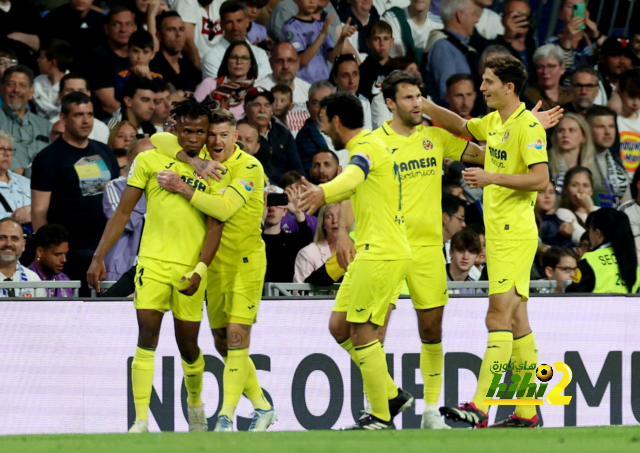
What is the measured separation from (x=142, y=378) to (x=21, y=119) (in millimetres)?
4164

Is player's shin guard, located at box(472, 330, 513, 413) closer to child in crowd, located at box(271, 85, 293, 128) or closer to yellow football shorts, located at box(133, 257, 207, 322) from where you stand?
yellow football shorts, located at box(133, 257, 207, 322)

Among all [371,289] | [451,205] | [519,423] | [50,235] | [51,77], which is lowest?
[519,423]

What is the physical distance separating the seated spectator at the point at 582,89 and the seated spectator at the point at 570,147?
90 cm

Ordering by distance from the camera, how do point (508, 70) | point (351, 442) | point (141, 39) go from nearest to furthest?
point (351, 442) → point (508, 70) → point (141, 39)

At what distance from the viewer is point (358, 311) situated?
645 centimetres

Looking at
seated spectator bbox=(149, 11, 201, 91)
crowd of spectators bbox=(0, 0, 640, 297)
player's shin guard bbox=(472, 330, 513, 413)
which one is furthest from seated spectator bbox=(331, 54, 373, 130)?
player's shin guard bbox=(472, 330, 513, 413)

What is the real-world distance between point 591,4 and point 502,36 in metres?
1.79

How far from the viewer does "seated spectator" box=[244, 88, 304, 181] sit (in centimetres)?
1077

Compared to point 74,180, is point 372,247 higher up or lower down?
lower down

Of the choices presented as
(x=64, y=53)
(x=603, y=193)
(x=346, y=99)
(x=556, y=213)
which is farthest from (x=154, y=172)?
(x=603, y=193)

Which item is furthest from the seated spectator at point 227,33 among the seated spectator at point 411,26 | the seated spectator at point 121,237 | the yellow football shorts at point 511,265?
the yellow football shorts at point 511,265

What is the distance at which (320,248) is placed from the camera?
9180 millimetres

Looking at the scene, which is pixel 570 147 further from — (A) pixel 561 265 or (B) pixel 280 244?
(B) pixel 280 244

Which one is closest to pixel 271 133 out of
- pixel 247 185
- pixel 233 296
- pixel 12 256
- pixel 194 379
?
pixel 12 256
